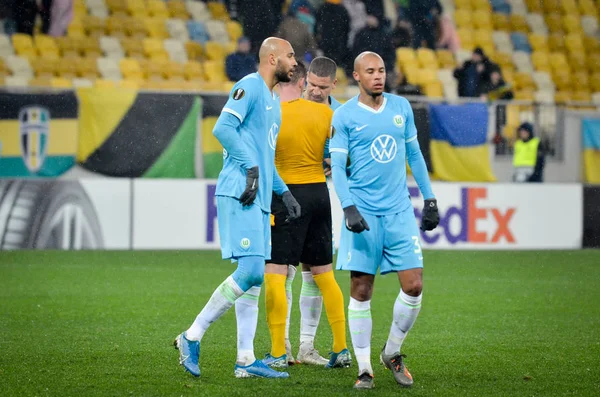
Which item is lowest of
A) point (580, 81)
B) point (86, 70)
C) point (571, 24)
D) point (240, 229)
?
point (240, 229)

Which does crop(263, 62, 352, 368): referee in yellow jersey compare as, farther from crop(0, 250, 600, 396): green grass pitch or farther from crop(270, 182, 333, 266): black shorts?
crop(0, 250, 600, 396): green grass pitch

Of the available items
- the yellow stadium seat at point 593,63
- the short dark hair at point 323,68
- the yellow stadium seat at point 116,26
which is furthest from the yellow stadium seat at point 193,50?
the short dark hair at point 323,68

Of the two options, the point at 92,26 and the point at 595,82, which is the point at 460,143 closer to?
the point at 92,26

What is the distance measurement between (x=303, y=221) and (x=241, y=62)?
11.7 meters

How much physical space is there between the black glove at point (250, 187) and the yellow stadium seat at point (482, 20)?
719 inches

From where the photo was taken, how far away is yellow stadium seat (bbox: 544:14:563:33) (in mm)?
24784

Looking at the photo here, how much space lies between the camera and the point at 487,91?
64.5ft

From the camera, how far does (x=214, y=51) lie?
66.9 ft

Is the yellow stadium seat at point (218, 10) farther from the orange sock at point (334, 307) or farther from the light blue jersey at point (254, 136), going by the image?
the light blue jersey at point (254, 136)

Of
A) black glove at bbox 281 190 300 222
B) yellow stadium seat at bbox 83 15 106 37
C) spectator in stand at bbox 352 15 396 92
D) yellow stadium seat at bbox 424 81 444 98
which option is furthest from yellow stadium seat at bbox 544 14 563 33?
black glove at bbox 281 190 300 222

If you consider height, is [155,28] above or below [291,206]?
above

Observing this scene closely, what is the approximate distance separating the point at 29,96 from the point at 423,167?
1017cm

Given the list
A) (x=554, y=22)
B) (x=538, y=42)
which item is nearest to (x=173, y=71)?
(x=538, y=42)

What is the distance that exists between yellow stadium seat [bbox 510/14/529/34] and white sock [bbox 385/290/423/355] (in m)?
18.9
